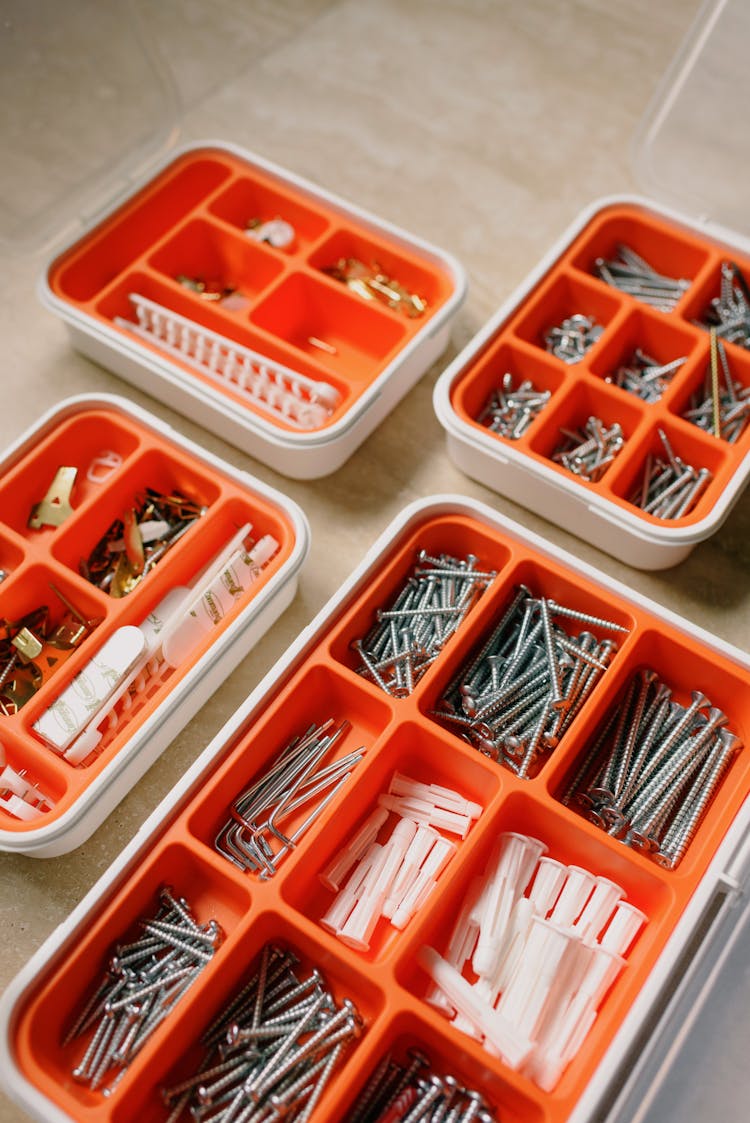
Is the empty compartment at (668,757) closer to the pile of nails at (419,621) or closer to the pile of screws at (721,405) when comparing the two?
the pile of nails at (419,621)

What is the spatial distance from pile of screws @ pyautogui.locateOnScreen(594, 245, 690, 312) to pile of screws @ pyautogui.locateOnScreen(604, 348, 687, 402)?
0.12 m

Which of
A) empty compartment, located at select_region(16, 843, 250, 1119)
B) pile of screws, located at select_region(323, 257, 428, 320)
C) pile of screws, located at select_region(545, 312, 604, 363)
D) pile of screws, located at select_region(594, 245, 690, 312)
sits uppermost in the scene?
pile of screws, located at select_region(594, 245, 690, 312)

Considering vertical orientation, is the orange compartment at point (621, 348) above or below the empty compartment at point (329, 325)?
above

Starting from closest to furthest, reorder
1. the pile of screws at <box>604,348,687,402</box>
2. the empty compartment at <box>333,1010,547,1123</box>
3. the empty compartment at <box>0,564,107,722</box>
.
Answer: the empty compartment at <box>333,1010,547,1123</box>, the empty compartment at <box>0,564,107,722</box>, the pile of screws at <box>604,348,687,402</box>

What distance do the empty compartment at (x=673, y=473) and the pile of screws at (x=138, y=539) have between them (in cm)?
78

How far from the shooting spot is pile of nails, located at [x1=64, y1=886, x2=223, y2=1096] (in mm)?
1335

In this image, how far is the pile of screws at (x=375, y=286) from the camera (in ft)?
6.80

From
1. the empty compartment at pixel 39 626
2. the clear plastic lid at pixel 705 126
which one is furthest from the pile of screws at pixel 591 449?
the empty compartment at pixel 39 626

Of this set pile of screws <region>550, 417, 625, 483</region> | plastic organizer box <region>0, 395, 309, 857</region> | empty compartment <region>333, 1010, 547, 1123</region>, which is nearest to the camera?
empty compartment <region>333, 1010, 547, 1123</region>

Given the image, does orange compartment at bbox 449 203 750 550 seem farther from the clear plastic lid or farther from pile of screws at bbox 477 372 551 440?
the clear plastic lid

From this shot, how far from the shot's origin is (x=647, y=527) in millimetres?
1686

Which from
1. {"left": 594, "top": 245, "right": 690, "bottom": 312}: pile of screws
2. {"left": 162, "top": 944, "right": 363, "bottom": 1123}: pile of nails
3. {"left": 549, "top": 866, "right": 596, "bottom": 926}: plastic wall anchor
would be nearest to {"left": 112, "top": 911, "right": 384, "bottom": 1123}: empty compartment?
{"left": 162, "top": 944, "right": 363, "bottom": 1123}: pile of nails

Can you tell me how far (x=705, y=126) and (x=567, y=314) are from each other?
0.52 metres

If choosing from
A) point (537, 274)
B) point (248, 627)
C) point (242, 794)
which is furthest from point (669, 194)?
point (242, 794)
